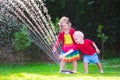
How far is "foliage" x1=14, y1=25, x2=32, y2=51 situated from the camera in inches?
582

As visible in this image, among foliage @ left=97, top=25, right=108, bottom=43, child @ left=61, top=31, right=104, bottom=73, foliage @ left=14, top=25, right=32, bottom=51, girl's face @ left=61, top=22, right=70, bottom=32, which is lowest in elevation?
child @ left=61, top=31, right=104, bottom=73

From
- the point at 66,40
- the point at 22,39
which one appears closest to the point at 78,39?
the point at 66,40

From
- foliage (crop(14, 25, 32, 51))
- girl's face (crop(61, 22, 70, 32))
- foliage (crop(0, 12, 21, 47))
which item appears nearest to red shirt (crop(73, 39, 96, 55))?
girl's face (crop(61, 22, 70, 32))

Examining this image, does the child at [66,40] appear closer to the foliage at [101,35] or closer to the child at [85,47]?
the child at [85,47]

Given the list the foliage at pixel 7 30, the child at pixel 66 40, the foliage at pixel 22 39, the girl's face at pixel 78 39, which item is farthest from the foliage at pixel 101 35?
the girl's face at pixel 78 39

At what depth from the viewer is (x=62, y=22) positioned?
29.4ft

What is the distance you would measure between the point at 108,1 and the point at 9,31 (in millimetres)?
4471

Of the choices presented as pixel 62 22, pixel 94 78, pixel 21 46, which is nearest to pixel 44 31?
pixel 21 46

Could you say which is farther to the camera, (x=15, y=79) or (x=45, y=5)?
(x=45, y=5)

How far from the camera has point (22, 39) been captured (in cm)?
1488

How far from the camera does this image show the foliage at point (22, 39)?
14.8 meters

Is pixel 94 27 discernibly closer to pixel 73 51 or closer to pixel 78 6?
pixel 78 6

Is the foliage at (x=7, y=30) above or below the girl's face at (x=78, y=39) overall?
above

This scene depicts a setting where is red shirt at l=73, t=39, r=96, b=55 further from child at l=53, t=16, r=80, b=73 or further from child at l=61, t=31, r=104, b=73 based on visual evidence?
child at l=53, t=16, r=80, b=73
